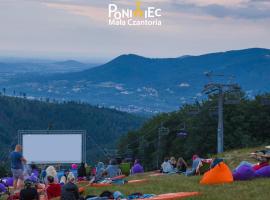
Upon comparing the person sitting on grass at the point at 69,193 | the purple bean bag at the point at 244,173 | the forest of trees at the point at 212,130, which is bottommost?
the person sitting on grass at the point at 69,193

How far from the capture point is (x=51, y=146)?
42.1 metres

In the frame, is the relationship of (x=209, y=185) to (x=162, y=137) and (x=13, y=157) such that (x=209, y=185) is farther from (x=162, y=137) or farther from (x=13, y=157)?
(x=162, y=137)

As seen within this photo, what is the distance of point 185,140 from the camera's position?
71500mm

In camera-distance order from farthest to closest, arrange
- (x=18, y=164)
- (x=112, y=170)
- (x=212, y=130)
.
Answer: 1. (x=212, y=130)
2. (x=112, y=170)
3. (x=18, y=164)

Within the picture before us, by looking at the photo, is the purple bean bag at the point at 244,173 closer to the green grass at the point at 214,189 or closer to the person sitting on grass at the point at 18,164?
the green grass at the point at 214,189

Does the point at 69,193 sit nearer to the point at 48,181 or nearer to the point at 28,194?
the point at 28,194

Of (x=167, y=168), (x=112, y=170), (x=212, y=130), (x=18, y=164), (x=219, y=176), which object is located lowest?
(x=167, y=168)

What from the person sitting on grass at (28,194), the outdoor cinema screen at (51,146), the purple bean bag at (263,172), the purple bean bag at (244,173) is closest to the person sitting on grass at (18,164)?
the person sitting on grass at (28,194)

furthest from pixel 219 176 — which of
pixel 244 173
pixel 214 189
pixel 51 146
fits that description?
pixel 51 146

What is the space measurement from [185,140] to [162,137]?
4.88 meters

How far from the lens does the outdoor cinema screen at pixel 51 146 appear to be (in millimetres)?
41750

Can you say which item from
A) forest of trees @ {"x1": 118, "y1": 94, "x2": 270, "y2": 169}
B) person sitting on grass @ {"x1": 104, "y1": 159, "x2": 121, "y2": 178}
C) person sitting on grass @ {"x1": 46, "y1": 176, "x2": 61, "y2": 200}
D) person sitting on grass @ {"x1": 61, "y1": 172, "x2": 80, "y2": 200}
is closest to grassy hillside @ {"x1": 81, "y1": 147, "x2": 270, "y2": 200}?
person sitting on grass @ {"x1": 46, "y1": 176, "x2": 61, "y2": 200}

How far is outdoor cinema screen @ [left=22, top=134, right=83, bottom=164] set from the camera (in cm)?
4175

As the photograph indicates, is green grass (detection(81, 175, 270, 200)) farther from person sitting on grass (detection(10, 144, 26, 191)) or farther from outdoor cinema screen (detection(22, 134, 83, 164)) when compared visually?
outdoor cinema screen (detection(22, 134, 83, 164))
